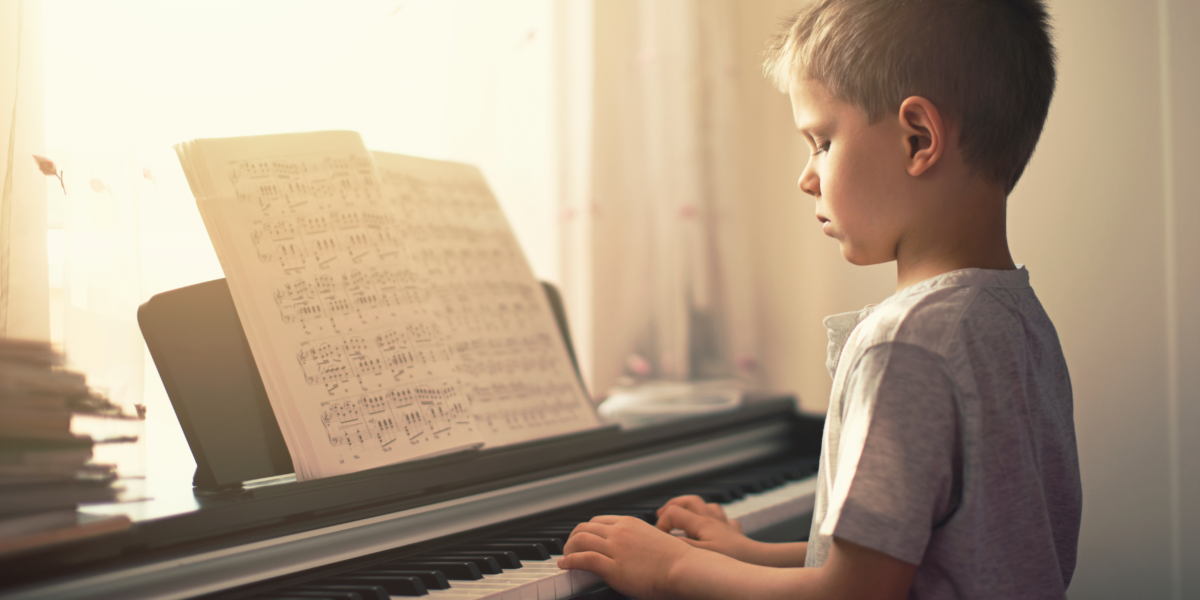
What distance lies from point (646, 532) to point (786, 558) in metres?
0.22

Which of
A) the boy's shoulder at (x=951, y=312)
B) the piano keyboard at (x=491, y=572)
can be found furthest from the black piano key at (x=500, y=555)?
the boy's shoulder at (x=951, y=312)

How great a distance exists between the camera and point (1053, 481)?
82cm

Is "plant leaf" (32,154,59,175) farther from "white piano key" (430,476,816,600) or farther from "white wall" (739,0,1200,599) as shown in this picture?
"white wall" (739,0,1200,599)

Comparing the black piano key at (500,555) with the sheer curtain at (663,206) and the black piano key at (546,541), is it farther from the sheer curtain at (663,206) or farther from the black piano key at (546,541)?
the sheer curtain at (663,206)

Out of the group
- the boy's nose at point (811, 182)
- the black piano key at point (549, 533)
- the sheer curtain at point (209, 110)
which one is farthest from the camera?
the sheer curtain at point (209, 110)

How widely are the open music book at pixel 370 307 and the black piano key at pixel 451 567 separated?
0.13 m

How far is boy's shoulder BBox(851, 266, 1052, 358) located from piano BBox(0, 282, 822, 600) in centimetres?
44

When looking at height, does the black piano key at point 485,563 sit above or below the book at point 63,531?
below

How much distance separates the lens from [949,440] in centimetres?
69

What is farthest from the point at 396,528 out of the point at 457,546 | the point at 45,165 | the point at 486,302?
the point at 45,165

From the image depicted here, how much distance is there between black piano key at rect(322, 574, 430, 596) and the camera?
805 millimetres

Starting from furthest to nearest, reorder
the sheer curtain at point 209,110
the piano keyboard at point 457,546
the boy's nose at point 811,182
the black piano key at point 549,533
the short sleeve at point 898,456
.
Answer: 1. the sheer curtain at point 209,110
2. the black piano key at point 549,533
3. the boy's nose at point 811,182
4. the piano keyboard at point 457,546
5. the short sleeve at point 898,456

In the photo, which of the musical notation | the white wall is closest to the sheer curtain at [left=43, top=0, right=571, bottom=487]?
the musical notation

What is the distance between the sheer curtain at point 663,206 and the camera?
204 cm
